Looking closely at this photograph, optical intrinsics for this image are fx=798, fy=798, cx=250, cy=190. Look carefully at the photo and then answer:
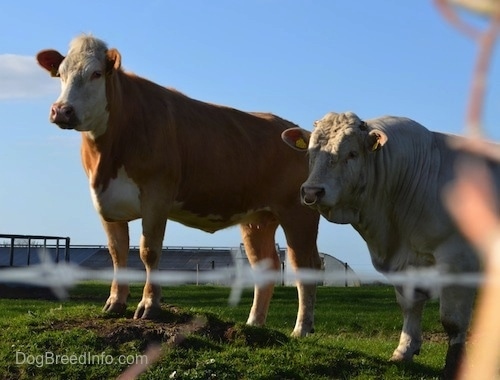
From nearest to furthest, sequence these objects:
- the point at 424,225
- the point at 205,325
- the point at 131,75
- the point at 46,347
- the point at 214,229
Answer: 1. the point at 424,225
2. the point at 46,347
3. the point at 205,325
4. the point at 131,75
5. the point at 214,229

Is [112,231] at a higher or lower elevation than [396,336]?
higher

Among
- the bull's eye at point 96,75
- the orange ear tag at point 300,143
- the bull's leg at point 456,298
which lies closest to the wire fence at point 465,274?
the bull's leg at point 456,298

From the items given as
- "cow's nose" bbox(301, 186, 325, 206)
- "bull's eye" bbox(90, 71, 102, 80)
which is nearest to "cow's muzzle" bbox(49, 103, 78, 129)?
"bull's eye" bbox(90, 71, 102, 80)

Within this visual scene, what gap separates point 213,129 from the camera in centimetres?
750

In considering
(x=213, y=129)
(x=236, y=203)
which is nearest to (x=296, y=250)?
(x=236, y=203)

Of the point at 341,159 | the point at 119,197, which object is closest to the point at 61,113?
the point at 119,197

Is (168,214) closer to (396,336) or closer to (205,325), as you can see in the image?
(205,325)

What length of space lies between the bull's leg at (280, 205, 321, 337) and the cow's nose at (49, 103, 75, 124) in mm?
2592

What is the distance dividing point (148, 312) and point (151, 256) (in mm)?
455

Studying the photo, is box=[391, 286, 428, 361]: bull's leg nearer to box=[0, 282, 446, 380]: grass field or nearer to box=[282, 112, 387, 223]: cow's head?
box=[0, 282, 446, 380]: grass field

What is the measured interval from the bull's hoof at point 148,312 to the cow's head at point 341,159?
2.05m

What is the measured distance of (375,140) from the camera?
512 centimetres

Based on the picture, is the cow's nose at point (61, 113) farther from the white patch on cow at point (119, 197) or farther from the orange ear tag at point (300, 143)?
the orange ear tag at point (300, 143)

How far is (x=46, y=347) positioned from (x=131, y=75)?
2.59 metres
